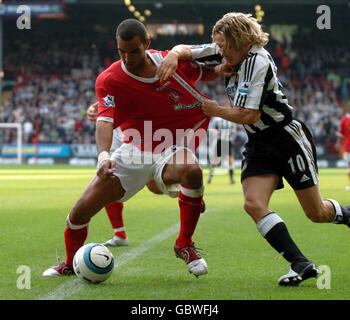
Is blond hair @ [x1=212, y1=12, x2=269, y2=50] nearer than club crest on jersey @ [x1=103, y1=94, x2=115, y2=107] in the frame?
Yes

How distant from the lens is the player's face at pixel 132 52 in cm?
484

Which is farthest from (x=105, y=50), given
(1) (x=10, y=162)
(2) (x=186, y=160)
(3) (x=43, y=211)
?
(2) (x=186, y=160)

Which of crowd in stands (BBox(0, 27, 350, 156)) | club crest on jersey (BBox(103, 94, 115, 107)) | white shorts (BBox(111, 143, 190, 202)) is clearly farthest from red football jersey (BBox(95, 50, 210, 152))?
crowd in stands (BBox(0, 27, 350, 156))

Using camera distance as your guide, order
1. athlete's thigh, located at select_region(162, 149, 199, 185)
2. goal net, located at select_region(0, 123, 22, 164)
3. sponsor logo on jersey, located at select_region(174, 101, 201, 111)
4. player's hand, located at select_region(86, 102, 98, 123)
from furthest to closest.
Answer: goal net, located at select_region(0, 123, 22, 164)
player's hand, located at select_region(86, 102, 98, 123)
sponsor logo on jersey, located at select_region(174, 101, 201, 111)
athlete's thigh, located at select_region(162, 149, 199, 185)

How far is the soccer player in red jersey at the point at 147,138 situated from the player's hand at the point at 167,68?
0.21 metres

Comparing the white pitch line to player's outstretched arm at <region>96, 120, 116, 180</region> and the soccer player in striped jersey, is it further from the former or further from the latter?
the soccer player in striped jersey

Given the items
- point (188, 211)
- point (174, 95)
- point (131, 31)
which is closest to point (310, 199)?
point (188, 211)

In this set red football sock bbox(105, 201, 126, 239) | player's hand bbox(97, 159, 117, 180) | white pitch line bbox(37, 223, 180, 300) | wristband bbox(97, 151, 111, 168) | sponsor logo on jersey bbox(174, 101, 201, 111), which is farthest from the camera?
red football sock bbox(105, 201, 126, 239)

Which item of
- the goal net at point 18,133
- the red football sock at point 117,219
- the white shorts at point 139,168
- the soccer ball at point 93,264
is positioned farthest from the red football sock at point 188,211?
the goal net at point 18,133

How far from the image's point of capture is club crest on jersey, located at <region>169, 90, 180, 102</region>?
5.39 m

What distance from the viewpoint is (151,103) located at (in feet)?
17.6

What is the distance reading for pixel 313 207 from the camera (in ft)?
16.6

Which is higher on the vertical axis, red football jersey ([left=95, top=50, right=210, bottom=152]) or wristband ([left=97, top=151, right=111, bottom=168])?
red football jersey ([left=95, top=50, right=210, bottom=152])

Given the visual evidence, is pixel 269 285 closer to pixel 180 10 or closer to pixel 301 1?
pixel 301 1
